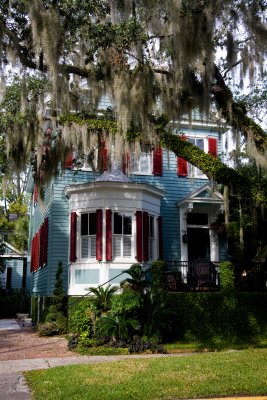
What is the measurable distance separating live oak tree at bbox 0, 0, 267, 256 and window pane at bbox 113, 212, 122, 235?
14.9 ft

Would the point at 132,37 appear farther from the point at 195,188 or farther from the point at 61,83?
the point at 195,188

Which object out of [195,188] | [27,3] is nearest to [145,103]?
[27,3]

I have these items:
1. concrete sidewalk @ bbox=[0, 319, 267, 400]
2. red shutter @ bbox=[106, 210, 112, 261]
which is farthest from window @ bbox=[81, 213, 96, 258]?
concrete sidewalk @ bbox=[0, 319, 267, 400]

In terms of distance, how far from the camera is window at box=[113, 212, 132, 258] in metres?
14.9

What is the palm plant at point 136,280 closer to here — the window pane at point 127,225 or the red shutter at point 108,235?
the red shutter at point 108,235

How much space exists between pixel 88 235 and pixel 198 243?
15.5 ft

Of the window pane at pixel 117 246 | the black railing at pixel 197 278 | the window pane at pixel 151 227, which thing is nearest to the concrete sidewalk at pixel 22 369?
the black railing at pixel 197 278

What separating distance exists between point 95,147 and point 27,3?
3.80 m

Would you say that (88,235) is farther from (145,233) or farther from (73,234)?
(145,233)

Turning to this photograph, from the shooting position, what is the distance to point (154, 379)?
666 cm

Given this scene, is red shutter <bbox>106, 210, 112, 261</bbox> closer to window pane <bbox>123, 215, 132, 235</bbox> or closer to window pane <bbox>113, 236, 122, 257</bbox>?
window pane <bbox>113, 236, 122, 257</bbox>

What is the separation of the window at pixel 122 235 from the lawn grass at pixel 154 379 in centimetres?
652

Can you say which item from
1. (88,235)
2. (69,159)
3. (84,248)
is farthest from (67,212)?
(69,159)

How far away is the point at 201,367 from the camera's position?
24.7 feet
